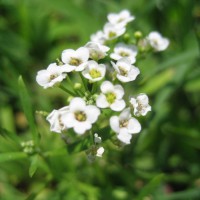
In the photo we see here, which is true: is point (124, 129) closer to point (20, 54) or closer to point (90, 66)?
point (90, 66)

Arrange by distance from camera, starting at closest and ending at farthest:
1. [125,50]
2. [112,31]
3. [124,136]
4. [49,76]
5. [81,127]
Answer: [81,127], [124,136], [49,76], [125,50], [112,31]

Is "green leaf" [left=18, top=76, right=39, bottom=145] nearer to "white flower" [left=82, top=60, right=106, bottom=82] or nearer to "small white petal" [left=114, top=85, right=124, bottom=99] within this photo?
"white flower" [left=82, top=60, right=106, bottom=82]

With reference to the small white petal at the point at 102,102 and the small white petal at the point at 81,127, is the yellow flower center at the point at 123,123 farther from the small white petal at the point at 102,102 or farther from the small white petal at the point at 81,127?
the small white petal at the point at 81,127

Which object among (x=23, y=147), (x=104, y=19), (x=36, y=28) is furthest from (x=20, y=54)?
(x=23, y=147)

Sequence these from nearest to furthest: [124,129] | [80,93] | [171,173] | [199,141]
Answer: [124,129] < [80,93] < [199,141] < [171,173]

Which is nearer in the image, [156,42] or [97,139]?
[97,139]

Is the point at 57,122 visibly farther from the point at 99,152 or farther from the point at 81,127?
the point at 99,152

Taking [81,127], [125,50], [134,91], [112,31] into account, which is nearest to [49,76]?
[81,127]
